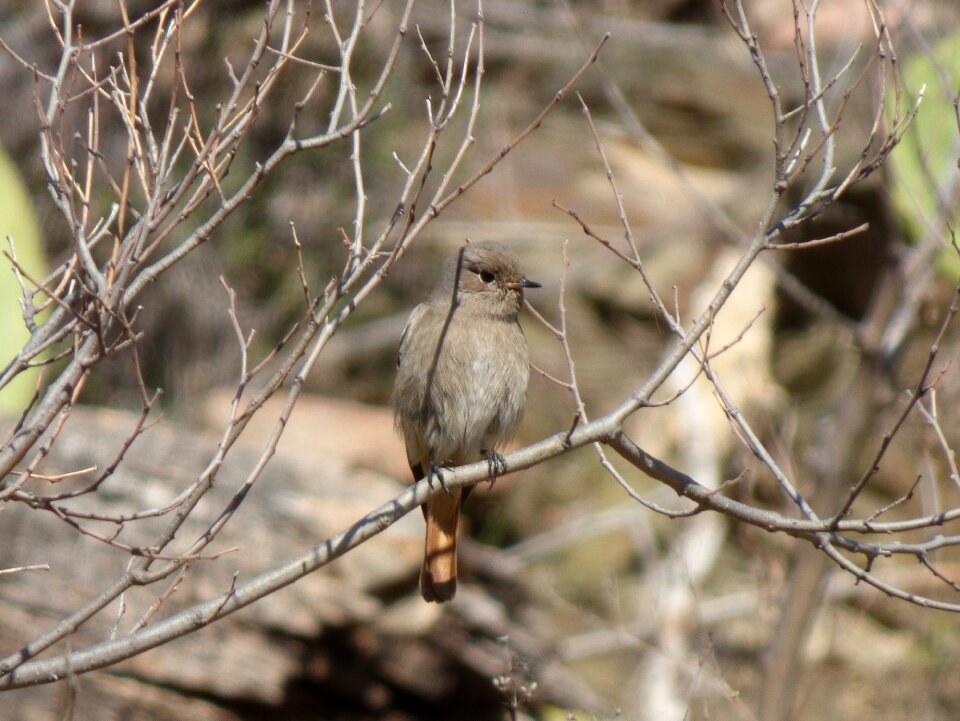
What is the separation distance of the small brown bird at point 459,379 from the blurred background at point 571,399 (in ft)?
2.12

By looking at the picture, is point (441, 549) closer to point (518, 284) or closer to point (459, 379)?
point (459, 379)

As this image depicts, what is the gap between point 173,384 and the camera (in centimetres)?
900

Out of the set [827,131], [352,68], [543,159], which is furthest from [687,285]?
[827,131]

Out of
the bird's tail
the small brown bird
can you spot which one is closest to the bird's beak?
the small brown bird

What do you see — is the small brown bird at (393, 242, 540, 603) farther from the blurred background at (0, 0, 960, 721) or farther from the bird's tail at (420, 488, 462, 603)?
the blurred background at (0, 0, 960, 721)

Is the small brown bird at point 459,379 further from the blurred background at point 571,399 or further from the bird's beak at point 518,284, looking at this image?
the blurred background at point 571,399

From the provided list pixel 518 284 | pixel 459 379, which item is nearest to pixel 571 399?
pixel 518 284

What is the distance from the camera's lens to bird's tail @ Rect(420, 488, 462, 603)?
14.9ft

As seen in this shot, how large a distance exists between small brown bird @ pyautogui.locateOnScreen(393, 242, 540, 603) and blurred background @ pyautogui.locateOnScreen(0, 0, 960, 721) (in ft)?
2.12

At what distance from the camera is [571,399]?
8.69 metres

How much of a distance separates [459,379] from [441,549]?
711mm

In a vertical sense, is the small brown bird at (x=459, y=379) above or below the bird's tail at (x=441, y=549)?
above

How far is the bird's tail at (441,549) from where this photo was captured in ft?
14.9

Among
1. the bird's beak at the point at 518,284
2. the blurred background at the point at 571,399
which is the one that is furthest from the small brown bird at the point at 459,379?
the blurred background at the point at 571,399
